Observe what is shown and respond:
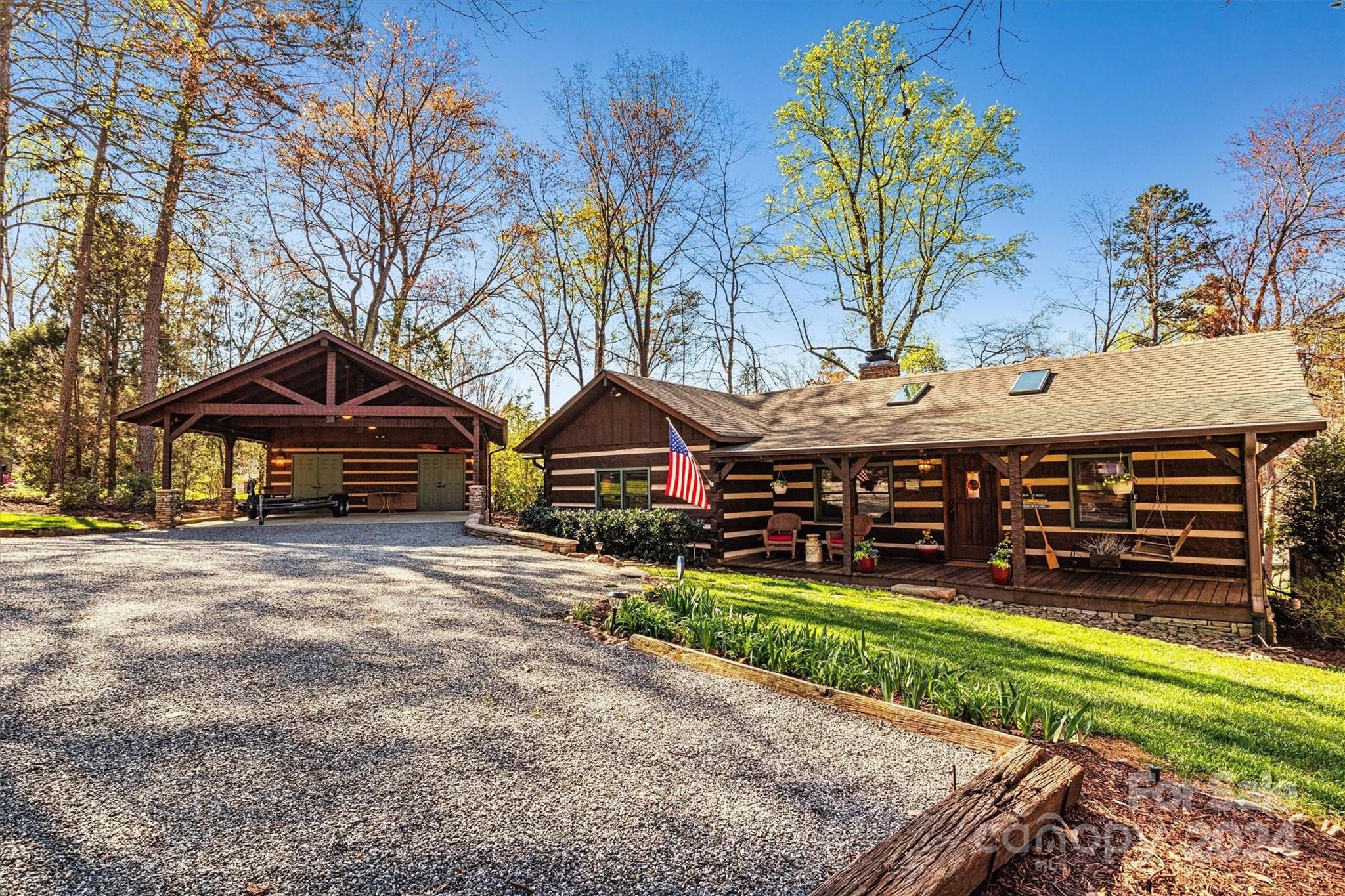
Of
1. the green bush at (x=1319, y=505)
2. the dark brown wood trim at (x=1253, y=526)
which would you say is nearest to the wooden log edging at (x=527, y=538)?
the dark brown wood trim at (x=1253, y=526)

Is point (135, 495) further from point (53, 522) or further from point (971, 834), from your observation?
point (971, 834)

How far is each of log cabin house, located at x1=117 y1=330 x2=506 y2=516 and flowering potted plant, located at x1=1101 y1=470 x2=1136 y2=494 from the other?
44.8 ft

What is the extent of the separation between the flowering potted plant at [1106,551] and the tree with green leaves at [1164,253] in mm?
14708

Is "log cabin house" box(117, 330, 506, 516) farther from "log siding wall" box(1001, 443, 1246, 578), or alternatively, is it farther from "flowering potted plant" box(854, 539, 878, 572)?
"log siding wall" box(1001, 443, 1246, 578)

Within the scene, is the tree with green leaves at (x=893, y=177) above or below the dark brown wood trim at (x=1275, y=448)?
above

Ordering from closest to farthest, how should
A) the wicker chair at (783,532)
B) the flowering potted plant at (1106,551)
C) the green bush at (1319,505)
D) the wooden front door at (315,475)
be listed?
1. the green bush at (1319,505)
2. the flowering potted plant at (1106,551)
3. the wicker chair at (783,532)
4. the wooden front door at (315,475)

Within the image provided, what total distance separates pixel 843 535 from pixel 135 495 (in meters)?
18.0

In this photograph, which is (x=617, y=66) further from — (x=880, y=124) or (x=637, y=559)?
(x=637, y=559)

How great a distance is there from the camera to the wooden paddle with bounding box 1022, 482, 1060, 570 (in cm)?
1082

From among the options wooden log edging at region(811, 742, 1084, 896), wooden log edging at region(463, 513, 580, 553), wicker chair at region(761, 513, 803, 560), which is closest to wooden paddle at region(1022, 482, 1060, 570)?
wicker chair at region(761, 513, 803, 560)

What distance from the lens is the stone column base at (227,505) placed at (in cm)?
1688

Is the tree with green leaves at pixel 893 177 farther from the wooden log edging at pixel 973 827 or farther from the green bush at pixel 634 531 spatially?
the wooden log edging at pixel 973 827

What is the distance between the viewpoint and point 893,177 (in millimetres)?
23391

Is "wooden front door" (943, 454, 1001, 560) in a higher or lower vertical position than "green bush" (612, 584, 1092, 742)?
higher
